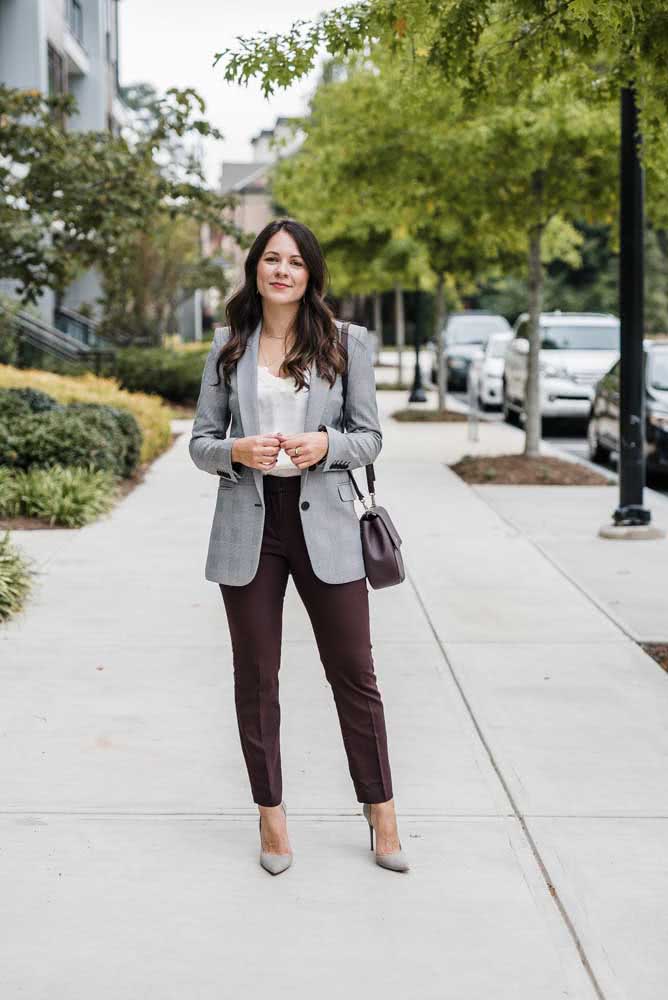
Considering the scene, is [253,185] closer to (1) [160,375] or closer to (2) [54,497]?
Answer: (1) [160,375]

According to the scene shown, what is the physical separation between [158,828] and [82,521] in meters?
6.67

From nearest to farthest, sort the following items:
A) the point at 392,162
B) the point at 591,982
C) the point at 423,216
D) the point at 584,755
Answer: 1. the point at 591,982
2. the point at 584,755
3. the point at 392,162
4. the point at 423,216

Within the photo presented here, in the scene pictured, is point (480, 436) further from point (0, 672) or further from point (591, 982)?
point (591, 982)

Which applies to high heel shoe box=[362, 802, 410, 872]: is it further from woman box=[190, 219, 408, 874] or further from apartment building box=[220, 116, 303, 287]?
apartment building box=[220, 116, 303, 287]

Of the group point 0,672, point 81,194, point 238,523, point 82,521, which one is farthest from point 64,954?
point 81,194

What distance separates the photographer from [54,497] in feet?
36.1

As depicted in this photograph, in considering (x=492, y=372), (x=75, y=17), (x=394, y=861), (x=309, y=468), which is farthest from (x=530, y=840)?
(x=75, y=17)

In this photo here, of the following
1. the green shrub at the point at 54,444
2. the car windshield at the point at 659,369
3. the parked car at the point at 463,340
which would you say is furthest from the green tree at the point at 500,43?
the parked car at the point at 463,340

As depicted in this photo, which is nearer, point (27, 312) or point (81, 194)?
point (81, 194)

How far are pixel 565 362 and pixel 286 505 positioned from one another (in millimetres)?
16787

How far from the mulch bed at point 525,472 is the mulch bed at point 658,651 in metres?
6.81

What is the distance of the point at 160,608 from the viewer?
7855mm

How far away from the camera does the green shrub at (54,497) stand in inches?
430

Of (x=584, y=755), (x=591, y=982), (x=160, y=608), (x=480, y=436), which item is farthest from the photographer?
(x=480, y=436)
